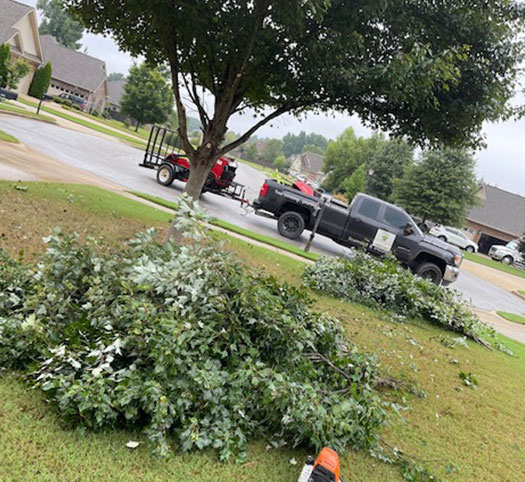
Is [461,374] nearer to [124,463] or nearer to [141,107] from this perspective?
[124,463]

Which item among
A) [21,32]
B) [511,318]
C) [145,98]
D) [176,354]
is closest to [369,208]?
[511,318]

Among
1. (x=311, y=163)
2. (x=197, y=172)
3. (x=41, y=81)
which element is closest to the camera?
(x=197, y=172)

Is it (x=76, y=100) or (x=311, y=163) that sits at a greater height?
(x=311, y=163)

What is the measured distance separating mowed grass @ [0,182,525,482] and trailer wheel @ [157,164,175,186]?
20.6 ft

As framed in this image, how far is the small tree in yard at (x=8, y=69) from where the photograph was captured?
27.6 meters

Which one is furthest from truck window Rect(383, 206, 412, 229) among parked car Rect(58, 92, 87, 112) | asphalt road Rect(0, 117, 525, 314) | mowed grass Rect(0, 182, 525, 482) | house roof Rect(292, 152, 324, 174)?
house roof Rect(292, 152, 324, 174)

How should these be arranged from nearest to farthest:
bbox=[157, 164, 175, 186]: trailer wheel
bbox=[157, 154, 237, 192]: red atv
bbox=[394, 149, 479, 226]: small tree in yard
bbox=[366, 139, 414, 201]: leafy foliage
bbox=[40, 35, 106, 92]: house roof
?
bbox=[157, 154, 237, 192]: red atv < bbox=[157, 164, 175, 186]: trailer wheel < bbox=[394, 149, 479, 226]: small tree in yard < bbox=[366, 139, 414, 201]: leafy foliage < bbox=[40, 35, 106, 92]: house roof

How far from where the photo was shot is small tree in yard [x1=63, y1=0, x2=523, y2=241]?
5883mm

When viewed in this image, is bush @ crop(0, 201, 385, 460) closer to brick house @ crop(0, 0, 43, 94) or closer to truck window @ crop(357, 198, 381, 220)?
truck window @ crop(357, 198, 381, 220)

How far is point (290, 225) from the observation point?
561 inches

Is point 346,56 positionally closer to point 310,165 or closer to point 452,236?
point 452,236

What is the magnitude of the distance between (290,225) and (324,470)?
38.6 ft

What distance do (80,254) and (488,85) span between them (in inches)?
238

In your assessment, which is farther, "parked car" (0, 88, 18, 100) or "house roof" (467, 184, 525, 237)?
"house roof" (467, 184, 525, 237)
